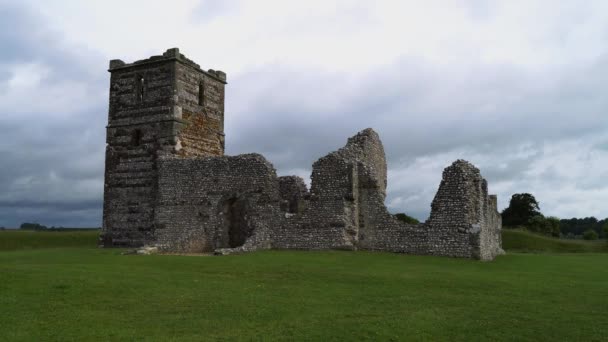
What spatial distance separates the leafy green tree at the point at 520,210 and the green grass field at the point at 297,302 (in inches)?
1837

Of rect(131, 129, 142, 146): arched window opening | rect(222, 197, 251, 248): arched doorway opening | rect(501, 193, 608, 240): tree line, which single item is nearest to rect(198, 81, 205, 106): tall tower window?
rect(131, 129, 142, 146): arched window opening

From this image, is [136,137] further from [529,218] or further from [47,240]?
[529,218]

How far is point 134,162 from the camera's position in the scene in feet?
93.9

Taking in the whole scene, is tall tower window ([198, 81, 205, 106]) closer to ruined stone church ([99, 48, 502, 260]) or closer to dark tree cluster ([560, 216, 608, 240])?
ruined stone church ([99, 48, 502, 260])

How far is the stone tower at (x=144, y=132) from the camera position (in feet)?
91.8

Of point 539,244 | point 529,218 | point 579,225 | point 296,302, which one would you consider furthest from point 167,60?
point 579,225

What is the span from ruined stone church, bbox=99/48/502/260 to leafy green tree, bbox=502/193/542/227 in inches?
1315

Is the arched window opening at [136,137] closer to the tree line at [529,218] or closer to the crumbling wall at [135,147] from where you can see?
the crumbling wall at [135,147]

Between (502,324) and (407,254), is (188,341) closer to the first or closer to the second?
(502,324)

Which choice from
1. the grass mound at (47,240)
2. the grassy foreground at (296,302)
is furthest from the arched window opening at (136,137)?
the grassy foreground at (296,302)

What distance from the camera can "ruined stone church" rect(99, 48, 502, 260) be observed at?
2160 centimetres

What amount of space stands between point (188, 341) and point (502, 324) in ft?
18.2

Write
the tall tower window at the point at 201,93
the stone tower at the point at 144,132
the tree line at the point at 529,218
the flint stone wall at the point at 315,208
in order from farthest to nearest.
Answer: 1. the tree line at the point at 529,218
2. the tall tower window at the point at 201,93
3. the stone tower at the point at 144,132
4. the flint stone wall at the point at 315,208

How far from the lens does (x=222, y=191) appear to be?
992 inches
